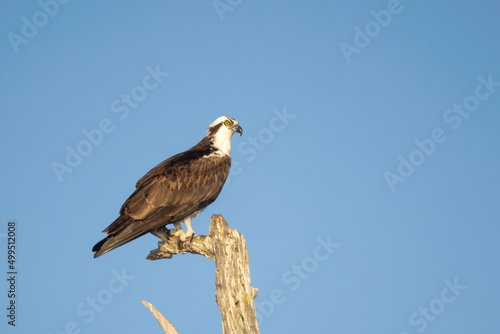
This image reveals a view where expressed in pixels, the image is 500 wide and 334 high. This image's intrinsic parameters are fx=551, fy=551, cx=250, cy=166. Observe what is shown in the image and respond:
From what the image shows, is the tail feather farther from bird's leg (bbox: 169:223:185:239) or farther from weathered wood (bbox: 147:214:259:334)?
weathered wood (bbox: 147:214:259:334)

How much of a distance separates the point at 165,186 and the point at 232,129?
229cm

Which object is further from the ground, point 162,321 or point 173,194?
point 173,194

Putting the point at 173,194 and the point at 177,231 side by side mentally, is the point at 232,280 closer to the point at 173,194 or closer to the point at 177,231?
the point at 177,231

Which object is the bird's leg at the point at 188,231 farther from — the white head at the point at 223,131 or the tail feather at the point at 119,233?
the white head at the point at 223,131

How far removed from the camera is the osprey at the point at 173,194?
34.2 feet

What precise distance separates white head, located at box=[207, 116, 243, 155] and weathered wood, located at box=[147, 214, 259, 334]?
319 centimetres

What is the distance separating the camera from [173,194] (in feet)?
36.3

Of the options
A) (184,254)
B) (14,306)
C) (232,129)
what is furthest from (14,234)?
(232,129)

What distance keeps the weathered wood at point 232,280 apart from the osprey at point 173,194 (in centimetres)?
155

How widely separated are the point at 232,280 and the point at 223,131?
431 cm

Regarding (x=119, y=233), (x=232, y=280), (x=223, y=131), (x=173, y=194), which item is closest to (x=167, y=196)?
(x=173, y=194)

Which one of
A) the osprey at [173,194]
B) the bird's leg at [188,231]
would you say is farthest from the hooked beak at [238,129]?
the bird's leg at [188,231]

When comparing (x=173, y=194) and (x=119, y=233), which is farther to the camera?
(x=173, y=194)

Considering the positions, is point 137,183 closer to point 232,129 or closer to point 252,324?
point 232,129
